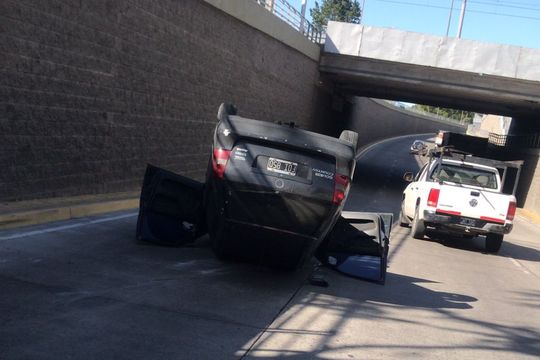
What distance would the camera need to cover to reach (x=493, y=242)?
13734mm

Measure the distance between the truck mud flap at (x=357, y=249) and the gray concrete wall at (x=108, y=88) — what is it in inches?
188

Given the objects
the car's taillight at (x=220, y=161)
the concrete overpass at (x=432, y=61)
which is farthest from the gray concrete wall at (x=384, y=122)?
the car's taillight at (x=220, y=161)

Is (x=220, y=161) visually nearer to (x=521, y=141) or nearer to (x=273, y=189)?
(x=273, y=189)

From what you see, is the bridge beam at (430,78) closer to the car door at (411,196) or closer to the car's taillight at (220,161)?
the car door at (411,196)

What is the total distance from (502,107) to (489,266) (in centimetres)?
2626

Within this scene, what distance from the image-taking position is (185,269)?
7469mm

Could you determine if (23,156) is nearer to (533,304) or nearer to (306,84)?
(533,304)

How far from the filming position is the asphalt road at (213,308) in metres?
4.98

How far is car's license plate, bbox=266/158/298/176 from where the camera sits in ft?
22.0

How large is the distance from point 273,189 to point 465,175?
8.60 metres

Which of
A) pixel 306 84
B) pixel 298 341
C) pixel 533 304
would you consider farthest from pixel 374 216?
pixel 306 84

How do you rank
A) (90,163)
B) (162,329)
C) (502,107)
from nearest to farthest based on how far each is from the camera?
(162,329) < (90,163) < (502,107)

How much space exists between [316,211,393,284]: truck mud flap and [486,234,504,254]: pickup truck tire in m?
5.99

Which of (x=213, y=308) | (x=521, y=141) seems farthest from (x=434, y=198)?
(x=521, y=141)
